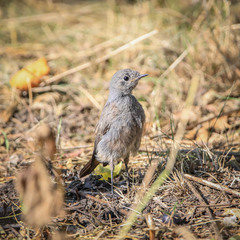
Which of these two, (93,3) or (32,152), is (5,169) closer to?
(32,152)

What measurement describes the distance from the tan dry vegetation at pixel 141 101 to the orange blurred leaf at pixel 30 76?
0.60ft

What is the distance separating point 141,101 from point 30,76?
2.20 metres

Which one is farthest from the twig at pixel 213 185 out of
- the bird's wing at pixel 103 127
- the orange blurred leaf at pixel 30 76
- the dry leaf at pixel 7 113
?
the orange blurred leaf at pixel 30 76

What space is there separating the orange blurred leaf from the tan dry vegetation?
0.18 m

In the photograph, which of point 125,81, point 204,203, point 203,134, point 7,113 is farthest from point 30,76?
point 204,203

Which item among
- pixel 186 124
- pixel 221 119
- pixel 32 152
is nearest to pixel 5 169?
pixel 32 152

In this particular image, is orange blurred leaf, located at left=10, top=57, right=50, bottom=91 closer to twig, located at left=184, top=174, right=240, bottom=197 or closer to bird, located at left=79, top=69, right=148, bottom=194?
bird, located at left=79, top=69, right=148, bottom=194

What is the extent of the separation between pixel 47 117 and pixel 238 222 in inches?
153

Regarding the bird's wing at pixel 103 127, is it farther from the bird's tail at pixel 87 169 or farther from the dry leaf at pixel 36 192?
the dry leaf at pixel 36 192

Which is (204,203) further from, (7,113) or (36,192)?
(7,113)

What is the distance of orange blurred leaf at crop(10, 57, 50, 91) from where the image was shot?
5957 millimetres

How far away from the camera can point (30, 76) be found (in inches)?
237

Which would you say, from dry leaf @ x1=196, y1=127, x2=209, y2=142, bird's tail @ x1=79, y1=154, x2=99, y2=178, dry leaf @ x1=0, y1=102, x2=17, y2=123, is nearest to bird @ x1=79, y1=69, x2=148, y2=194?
bird's tail @ x1=79, y1=154, x2=99, y2=178

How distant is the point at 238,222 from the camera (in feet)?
9.24
